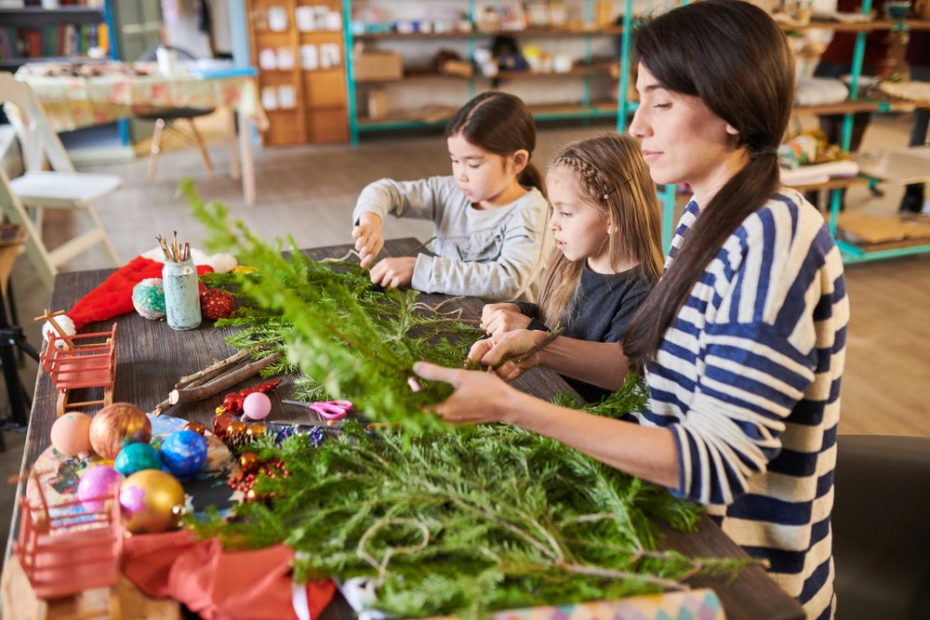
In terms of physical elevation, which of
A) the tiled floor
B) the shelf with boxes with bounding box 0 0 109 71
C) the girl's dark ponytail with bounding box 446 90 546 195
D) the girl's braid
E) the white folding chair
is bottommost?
the tiled floor

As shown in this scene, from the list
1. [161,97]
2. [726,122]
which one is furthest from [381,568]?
[161,97]

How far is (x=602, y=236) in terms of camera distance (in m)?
1.71

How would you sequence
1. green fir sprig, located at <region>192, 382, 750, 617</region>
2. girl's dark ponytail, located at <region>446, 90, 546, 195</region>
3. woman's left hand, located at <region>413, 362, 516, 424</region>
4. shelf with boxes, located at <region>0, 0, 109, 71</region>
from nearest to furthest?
green fir sprig, located at <region>192, 382, 750, 617</region>, woman's left hand, located at <region>413, 362, 516, 424</region>, girl's dark ponytail, located at <region>446, 90, 546, 195</region>, shelf with boxes, located at <region>0, 0, 109, 71</region>

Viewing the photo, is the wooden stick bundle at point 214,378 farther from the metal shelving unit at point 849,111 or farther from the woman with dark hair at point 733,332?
the metal shelving unit at point 849,111

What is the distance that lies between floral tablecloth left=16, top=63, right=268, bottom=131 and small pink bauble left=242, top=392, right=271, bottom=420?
4.08 meters

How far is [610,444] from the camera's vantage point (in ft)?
3.20

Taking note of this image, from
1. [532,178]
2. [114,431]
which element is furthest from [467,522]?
[532,178]

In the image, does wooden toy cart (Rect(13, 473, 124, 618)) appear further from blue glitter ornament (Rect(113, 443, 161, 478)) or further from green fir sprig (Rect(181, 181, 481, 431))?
green fir sprig (Rect(181, 181, 481, 431))

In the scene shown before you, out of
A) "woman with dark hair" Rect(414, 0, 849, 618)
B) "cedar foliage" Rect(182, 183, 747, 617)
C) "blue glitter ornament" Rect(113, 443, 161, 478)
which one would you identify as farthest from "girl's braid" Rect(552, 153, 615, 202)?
"blue glitter ornament" Rect(113, 443, 161, 478)

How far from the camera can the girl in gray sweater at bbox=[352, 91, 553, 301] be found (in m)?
1.94

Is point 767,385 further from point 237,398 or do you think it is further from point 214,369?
point 214,369

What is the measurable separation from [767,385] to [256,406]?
2.53 ft

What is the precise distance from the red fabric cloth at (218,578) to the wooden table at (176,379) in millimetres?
56

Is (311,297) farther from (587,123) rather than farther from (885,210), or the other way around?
(587,123)
